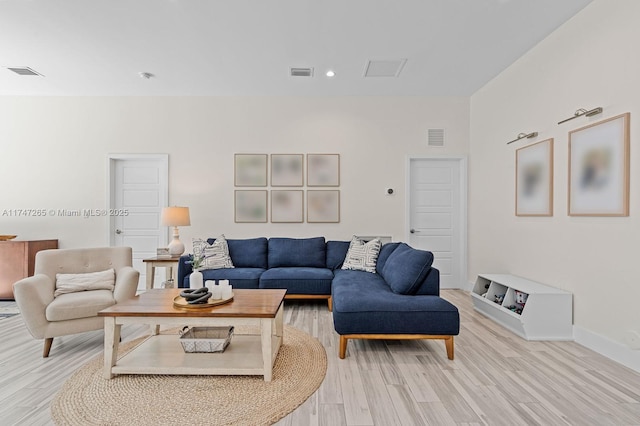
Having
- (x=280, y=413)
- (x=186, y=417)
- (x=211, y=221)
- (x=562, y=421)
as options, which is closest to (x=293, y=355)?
(x=280, y=413)

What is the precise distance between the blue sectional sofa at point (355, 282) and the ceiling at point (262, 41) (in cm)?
219

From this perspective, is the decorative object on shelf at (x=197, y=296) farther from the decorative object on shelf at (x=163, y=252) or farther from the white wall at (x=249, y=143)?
the white wall at (x=249, y=143)

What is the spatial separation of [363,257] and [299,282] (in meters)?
0.88

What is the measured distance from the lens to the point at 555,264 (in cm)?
308

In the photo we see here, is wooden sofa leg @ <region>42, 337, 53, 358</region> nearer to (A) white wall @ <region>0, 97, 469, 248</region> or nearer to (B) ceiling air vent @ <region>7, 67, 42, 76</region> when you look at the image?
(A) white wall @ <region>0, 97, 469, 248</region>

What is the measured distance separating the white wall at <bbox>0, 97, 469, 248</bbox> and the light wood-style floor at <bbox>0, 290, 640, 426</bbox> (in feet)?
6.89

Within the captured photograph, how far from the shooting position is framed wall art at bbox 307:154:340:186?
4.81m

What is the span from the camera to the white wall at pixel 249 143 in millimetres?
4762

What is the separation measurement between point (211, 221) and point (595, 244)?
4552mm

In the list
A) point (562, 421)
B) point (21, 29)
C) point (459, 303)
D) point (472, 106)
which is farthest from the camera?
point (472, 106)

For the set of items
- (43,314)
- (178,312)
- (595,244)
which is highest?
(595,244)

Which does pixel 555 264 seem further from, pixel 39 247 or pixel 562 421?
pixel 39 247

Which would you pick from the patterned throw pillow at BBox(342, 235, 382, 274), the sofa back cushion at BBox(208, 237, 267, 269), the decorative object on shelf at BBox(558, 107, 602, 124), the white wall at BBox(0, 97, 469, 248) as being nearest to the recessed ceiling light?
the white wall at BBox(0, 97, 469, 248)

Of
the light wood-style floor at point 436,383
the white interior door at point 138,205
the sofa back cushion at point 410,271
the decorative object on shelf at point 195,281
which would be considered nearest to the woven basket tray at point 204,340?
the decorative object on shelf at point 195,281
